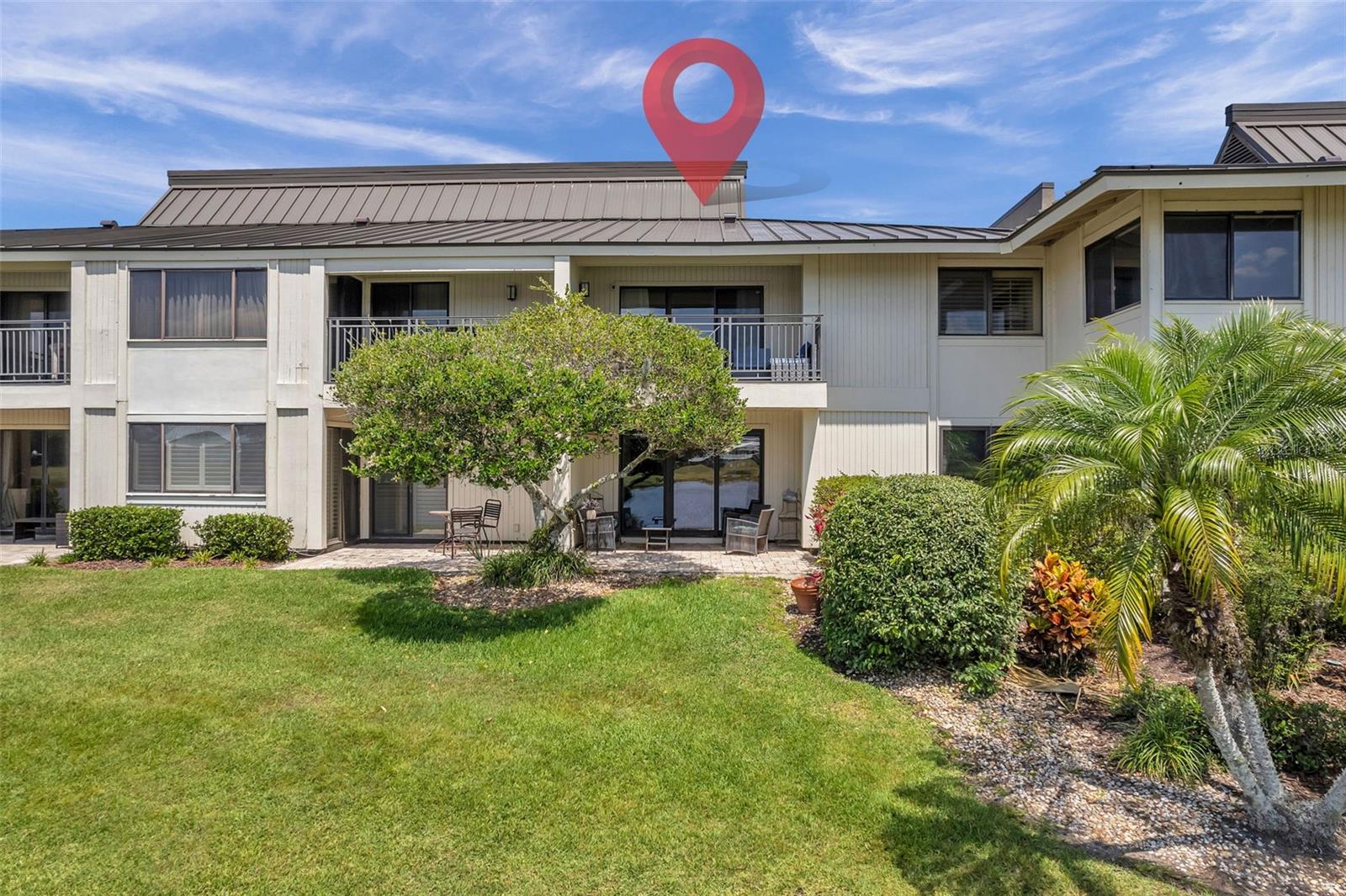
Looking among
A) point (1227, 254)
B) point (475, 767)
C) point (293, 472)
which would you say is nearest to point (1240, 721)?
point (475, 767)

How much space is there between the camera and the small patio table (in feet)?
40.7

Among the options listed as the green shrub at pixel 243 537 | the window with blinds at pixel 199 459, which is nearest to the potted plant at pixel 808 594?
the green shrub at pixel 243 537

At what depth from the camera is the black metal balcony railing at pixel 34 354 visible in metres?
12.7

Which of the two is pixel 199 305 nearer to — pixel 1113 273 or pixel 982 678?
pixel 982 678

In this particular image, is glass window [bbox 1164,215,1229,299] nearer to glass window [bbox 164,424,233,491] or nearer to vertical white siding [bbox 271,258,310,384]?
vertical white siding [bbox 271,258,310,384]

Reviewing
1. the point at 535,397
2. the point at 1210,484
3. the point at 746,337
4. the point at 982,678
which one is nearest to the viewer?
the point at 1210,484

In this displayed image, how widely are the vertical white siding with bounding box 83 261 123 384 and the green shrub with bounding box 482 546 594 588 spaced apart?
8.73 meters

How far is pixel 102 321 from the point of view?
1200 cm

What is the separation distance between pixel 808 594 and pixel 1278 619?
435 cm

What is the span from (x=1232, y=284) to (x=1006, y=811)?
863 cm

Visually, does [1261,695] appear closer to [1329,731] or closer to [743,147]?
[1329,731]

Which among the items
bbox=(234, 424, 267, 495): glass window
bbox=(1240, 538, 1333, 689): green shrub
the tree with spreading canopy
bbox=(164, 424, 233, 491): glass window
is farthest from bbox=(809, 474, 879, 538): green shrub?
bbox=(164, 424, 233, 491): glass window

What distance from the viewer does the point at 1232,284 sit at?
352 inches

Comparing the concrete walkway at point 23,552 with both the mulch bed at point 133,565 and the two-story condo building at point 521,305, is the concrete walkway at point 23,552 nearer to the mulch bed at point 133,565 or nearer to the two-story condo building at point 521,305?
the mulch bed at point 133,565
